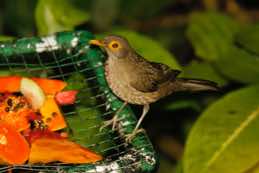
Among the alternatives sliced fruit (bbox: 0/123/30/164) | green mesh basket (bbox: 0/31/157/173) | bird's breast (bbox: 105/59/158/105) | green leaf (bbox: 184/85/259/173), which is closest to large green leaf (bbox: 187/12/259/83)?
green leaf (bbox: 184/85/259/173)

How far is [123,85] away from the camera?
3.60 m

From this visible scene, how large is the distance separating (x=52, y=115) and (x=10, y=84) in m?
0.26

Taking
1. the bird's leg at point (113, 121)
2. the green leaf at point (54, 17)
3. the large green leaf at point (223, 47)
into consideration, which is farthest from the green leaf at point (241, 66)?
the bird's leg at point (113, 121)

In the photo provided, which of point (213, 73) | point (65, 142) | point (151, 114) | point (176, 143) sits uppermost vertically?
point (65, 142)

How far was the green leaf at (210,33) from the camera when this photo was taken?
15.4 feet

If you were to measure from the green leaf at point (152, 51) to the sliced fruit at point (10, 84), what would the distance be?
977mm

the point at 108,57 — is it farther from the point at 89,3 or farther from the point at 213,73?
the point at 89,3

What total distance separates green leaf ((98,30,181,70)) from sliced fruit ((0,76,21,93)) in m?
0.98

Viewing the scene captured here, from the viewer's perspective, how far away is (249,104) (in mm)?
4023

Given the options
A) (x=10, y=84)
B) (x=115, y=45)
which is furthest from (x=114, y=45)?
(x=10, y=84)

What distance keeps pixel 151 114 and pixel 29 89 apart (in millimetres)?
1616


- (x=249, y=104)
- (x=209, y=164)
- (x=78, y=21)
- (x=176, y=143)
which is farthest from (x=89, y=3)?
(x=209, y=164)

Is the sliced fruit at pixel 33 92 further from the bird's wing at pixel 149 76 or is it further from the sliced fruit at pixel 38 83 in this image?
the bird's wing at pixel 149 76

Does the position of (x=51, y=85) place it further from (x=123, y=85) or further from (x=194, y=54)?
(x=194, y=54)
